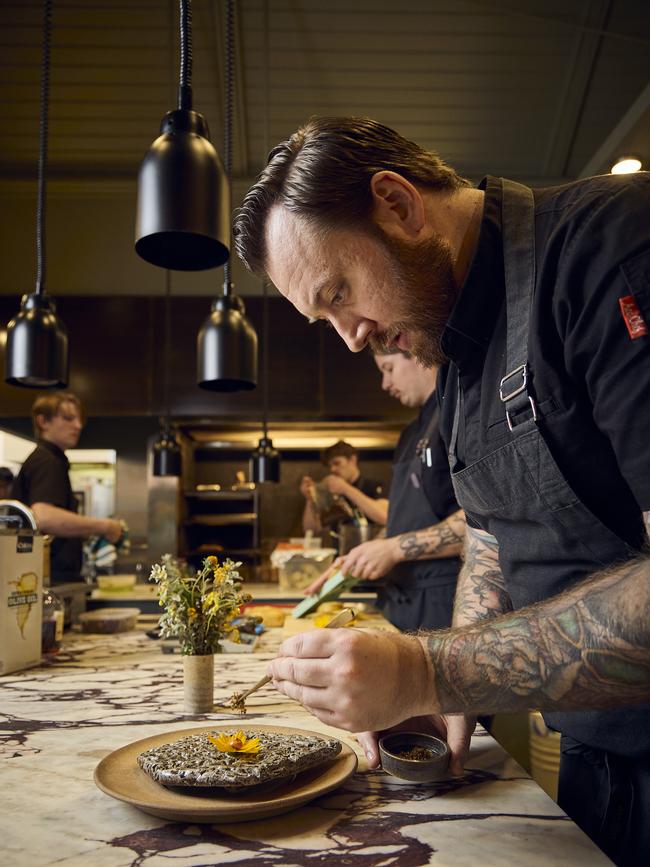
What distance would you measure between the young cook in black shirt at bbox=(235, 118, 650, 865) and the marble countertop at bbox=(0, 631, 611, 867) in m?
0.11

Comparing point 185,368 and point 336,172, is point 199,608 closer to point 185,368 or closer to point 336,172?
point 336,172

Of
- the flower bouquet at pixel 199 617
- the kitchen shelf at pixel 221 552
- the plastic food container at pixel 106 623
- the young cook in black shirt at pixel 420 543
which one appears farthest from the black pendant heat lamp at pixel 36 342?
the kitchen shelf at pixel 221 552

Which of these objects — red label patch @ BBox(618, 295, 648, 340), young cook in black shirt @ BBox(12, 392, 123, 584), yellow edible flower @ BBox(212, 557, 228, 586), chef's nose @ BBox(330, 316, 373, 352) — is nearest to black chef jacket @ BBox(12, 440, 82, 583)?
young cook in black shirt @ BBox(12, 392, 123, 584)

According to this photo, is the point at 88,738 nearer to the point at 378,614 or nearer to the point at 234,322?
the point at 234,322

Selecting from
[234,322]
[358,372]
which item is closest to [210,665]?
[234,322]

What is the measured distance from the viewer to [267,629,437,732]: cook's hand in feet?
2.82

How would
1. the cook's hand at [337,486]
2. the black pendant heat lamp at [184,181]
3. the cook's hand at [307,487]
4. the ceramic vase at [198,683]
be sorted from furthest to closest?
1. the cook's hand at [307,487]
2. the cook's hand at [337,486]
3. the black pendant heat lamp at [184,181]
4. the ceramic vase at [198,683]

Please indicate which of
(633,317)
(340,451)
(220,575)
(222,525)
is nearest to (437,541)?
(220,575)

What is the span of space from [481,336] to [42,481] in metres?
2.91

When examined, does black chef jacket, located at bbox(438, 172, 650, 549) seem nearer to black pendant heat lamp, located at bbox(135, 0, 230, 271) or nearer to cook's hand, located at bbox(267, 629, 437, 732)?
cook's hand, located at bbox(267, 629, 437, 732)

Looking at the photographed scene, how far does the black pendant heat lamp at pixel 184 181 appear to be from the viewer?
152cm

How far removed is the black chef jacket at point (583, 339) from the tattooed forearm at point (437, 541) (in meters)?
1.33

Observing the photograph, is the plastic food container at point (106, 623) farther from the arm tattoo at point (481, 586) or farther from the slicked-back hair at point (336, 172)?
the slicked-back hair at point (336, 172)

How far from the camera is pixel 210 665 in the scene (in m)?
1.41
